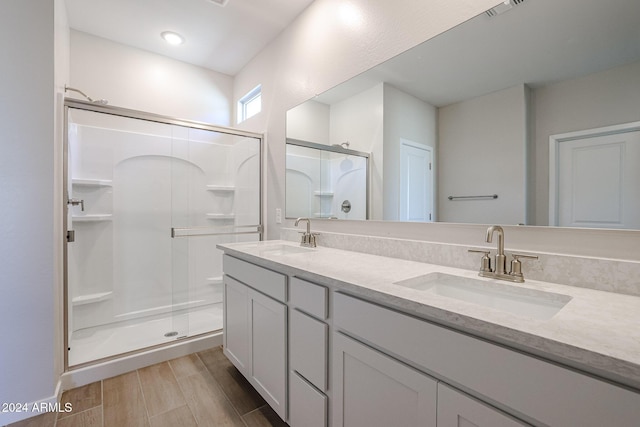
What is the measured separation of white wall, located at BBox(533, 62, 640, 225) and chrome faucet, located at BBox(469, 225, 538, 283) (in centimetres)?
16

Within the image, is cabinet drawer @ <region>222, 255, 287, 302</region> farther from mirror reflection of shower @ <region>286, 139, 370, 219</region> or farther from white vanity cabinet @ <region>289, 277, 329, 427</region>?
mirror reflection of shower @ <region>286, 139, 370, 219</region>

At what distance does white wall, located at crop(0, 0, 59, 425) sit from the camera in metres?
1.47

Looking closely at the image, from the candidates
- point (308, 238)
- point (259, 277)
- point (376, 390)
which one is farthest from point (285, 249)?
point (376, 390)

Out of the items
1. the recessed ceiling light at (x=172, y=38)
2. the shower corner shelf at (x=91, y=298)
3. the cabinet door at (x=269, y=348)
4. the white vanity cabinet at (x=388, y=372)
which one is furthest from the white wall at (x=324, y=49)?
the shower corner shelf at (x=91, y=298)

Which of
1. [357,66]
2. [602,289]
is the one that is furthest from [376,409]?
[357,66]

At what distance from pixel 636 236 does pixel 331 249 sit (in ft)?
4.34

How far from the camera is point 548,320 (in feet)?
2.12

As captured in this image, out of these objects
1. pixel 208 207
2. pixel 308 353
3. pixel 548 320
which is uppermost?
pixel 208 207

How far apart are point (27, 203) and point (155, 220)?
118cm

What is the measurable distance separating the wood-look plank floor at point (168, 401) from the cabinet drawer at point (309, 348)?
52 centimetres

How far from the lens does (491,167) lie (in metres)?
1.20

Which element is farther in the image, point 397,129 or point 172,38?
point 172,38

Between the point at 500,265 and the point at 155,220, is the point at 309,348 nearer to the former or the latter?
the point at 500,265

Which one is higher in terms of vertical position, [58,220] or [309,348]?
[58,220]
